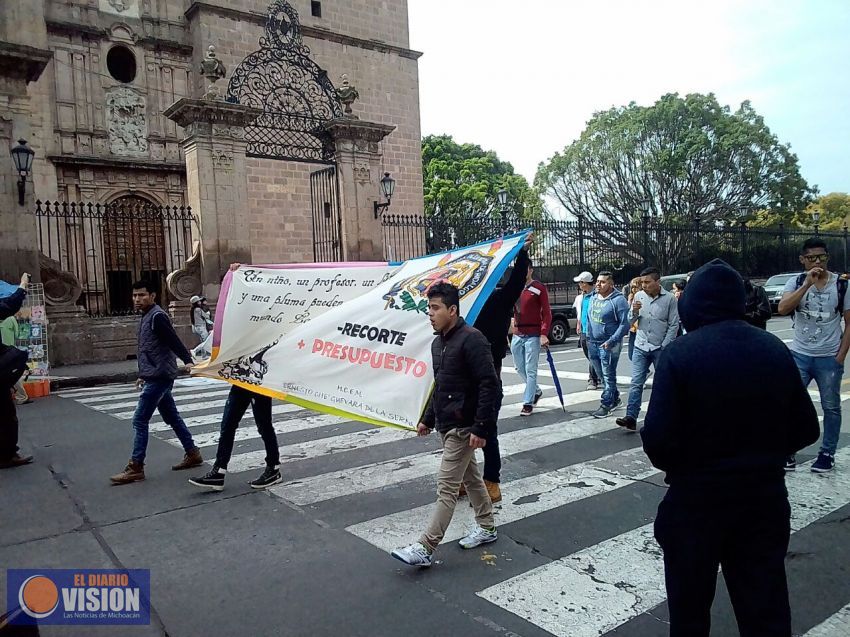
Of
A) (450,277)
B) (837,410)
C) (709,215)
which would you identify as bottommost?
(837,410)

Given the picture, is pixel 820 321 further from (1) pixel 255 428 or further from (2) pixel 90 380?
(2) pixel 90 380

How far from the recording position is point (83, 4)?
23281mm

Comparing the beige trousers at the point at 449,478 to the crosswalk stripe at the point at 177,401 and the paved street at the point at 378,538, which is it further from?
the crosswalk stripe at the point at 177,401

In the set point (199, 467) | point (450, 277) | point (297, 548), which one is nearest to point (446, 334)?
point (450, 277)

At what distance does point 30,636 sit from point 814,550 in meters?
4.35

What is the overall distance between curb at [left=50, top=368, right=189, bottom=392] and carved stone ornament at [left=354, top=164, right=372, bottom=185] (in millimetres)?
7927

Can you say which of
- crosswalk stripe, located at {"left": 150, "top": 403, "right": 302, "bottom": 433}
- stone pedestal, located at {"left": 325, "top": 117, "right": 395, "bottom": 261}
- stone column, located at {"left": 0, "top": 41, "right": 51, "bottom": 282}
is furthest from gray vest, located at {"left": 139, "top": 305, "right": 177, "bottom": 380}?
stone pedestal, located at {"left": 325, "top": 117, "right": 395, "bottom": 261}

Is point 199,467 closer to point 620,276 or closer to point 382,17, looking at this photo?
point 620,276

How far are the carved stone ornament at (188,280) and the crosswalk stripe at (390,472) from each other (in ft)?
38.6

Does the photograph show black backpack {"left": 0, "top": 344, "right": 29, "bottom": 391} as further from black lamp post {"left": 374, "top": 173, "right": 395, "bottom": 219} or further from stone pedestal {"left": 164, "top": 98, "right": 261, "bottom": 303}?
black lamp post {"left": 374, "top": 173, "right": 395, "bottom": 219}

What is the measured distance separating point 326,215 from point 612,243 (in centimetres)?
1106

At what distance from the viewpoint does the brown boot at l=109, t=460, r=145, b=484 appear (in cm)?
582

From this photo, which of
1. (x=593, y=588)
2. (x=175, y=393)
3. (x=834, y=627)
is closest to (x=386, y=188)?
(x=175, y=393)

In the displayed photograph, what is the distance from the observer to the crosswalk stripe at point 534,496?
4537 mm
